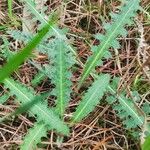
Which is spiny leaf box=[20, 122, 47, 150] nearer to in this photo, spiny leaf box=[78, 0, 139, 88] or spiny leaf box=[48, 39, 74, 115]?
spiny leaf box=[48, 39, 74, 115]

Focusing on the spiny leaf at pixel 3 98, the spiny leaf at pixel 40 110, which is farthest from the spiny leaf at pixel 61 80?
the spiny leaf at pixel 3 98

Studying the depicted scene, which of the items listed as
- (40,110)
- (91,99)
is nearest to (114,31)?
(91,99)

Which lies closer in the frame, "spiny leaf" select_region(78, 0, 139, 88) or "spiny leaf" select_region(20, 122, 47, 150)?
"spiny leaf" select_region(20, 122, 47, 150)

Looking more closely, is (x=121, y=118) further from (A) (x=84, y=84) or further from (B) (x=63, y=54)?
(B) (x=63, y=54)

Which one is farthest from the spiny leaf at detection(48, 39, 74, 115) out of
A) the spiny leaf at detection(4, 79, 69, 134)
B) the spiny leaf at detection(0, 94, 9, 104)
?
the spiny leaf at detection(0, 94, 9, 104)

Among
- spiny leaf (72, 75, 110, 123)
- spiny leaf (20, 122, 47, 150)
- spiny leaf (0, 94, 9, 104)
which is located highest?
spiny leaf (0, 94, 9, 104)

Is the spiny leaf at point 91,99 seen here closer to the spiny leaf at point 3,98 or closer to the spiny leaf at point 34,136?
the spiny leaf at point 34,136
